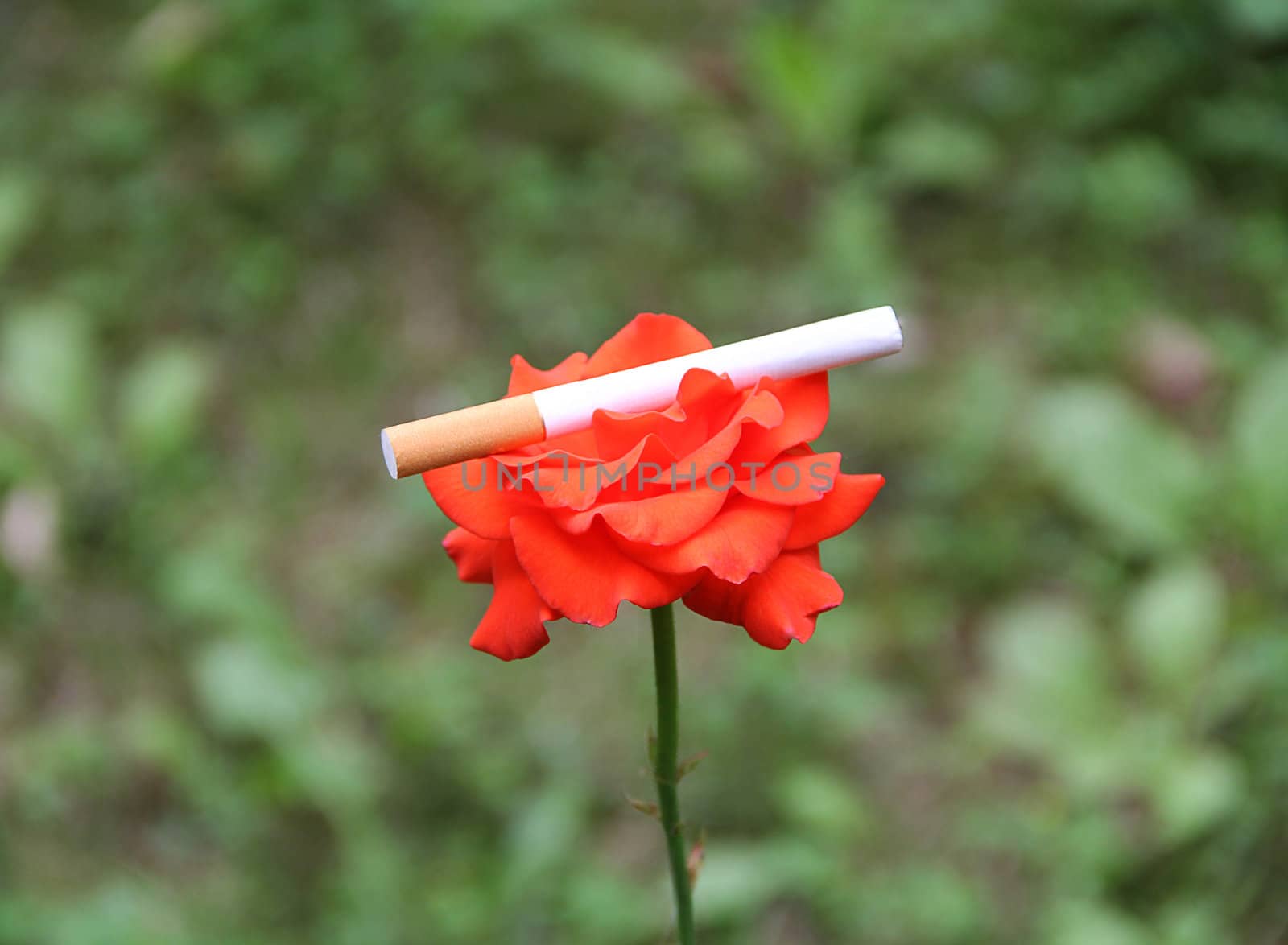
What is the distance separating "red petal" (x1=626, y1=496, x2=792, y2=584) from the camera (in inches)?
20.7

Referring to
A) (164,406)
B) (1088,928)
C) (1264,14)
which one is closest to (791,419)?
(1088,928)

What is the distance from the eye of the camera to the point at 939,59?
8.64 ft

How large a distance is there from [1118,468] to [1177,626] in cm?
31

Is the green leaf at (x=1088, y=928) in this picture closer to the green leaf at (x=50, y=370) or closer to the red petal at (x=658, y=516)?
the red petal at (x=658, y=516)

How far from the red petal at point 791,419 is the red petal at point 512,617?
0.12 m

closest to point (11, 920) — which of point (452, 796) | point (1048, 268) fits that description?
point (452, 796)

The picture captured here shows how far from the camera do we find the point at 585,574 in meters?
0.54

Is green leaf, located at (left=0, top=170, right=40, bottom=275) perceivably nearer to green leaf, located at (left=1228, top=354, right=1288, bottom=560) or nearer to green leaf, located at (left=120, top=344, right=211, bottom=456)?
green leaf, located at (left=120, top=344, right=211, bottom=456)

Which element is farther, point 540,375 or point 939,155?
point 939,155

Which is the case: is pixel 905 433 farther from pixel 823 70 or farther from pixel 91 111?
pixel 91 111

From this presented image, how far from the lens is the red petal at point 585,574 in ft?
1.74

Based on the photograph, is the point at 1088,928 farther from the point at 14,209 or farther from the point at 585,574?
the point at 14,209

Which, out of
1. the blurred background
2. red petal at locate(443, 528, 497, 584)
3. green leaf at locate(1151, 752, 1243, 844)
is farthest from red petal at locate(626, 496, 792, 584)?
green leaf at locate(1151, 752, 1243, 844)

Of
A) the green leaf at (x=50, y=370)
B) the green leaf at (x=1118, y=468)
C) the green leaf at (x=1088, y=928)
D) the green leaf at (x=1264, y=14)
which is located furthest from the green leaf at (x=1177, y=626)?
the green leaf at (x=50, y=370)
